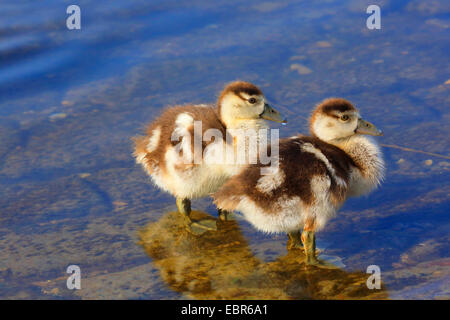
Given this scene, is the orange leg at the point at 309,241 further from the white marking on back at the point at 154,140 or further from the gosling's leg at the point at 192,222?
the white marking on back at the point at 154,140

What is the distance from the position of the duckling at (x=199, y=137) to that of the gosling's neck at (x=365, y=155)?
569 mm

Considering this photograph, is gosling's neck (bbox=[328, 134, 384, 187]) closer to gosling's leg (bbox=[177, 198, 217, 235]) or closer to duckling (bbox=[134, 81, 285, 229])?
duckling (bbox=[134, 81, 285, 229])

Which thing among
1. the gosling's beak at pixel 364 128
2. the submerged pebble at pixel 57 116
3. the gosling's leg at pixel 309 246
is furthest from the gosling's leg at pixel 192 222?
the submerged pebble at pixel 57 116

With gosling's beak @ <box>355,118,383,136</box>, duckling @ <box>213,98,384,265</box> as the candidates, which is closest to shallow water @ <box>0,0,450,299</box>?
duckling @ <box>213,98,384,265</box>

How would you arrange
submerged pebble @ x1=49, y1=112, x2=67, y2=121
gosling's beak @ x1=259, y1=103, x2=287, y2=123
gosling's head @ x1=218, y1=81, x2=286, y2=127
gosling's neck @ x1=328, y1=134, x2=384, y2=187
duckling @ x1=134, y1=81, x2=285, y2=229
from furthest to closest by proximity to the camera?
submerged pebble @ x1=49, y1=112, x2=67, y2=121 → gosling's beak @ x1=259, y1=103, x2=287, y2=123 → gosling's head @ x1=218, y1=81, x2=286, y2=127 → duckling @ x1=134, y1=81, x2=285, y2=229 → gosling's neck @ x1=328, y1=134, x2=384, y2=187

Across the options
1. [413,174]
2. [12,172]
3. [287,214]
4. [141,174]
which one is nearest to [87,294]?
[287,214]

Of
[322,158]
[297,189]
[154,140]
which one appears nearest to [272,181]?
[297,189]

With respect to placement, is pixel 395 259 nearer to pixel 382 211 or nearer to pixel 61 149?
pixel 382 211

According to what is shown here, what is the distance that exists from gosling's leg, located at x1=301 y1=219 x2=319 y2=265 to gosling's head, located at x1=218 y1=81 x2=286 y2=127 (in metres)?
1.05

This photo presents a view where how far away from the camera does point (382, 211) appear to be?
5066mm

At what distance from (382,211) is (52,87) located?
4.03 m

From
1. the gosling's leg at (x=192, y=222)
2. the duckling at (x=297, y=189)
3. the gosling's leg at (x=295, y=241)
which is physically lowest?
the gosling's leg at (x=295, y=241)

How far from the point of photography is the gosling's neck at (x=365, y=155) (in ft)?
15.2

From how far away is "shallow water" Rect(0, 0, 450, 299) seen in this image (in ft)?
14.2
